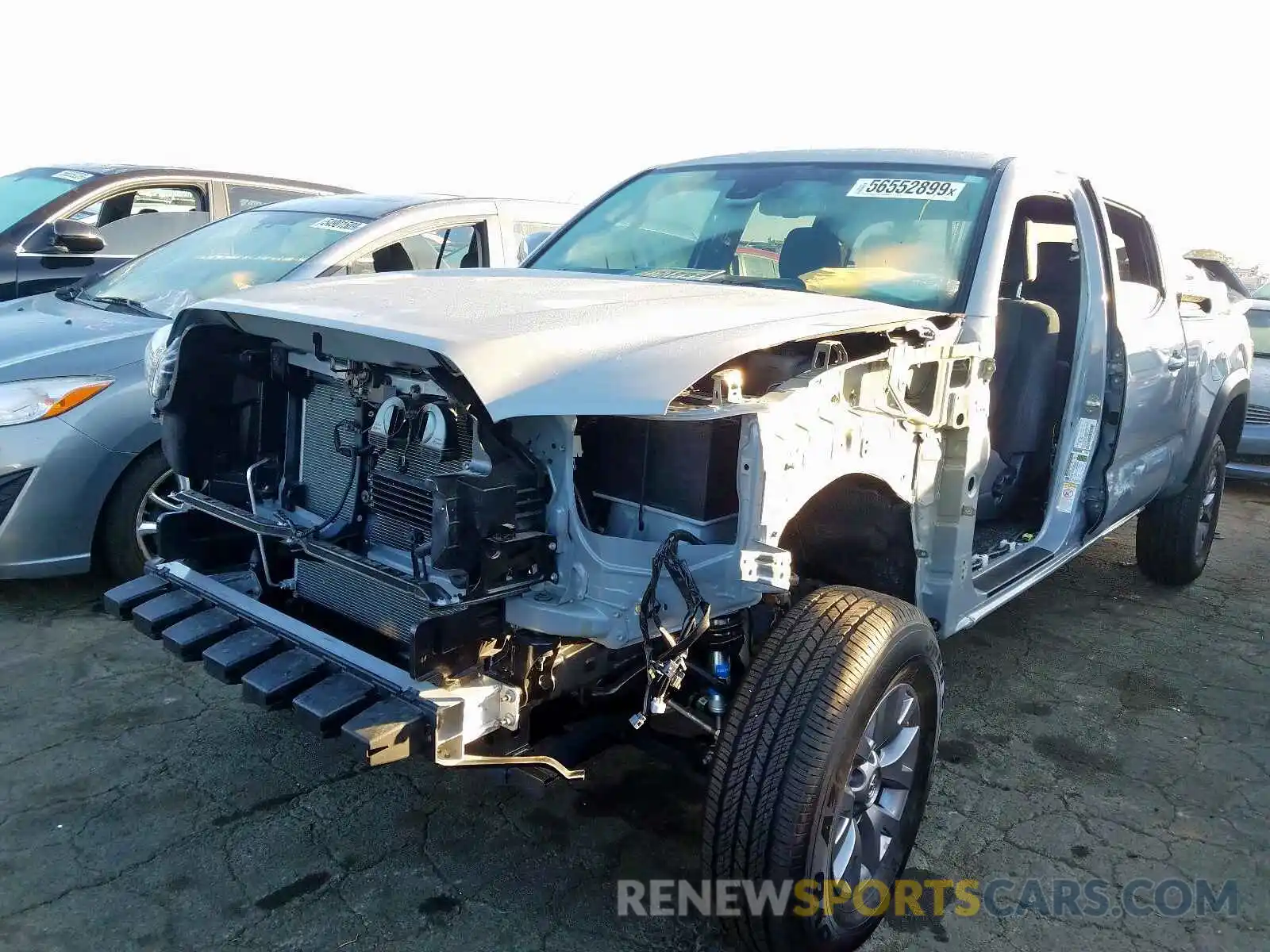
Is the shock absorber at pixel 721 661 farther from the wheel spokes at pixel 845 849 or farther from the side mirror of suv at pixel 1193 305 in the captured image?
the side mirror of suv at pixel 1193 305

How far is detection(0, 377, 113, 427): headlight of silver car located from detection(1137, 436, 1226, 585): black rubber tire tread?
505 centimetres

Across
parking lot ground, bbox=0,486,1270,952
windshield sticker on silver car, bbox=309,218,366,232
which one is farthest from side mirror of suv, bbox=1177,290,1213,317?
windshield sticker on silver car, bbox=309,218,366,232

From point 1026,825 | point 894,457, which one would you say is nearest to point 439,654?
point 894,457

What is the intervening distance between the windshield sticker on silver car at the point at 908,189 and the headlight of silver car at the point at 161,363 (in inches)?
90.0

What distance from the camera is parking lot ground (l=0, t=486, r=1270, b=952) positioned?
2521 mm

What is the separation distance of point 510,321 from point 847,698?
115 centimetres

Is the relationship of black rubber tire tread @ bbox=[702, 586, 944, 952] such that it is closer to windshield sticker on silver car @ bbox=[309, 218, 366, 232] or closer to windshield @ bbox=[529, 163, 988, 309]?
windshield @ bbox=[529, 163, 988, 309]

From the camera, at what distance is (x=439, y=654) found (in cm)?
222

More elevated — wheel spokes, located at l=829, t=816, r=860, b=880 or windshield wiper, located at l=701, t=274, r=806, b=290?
windshield wiper, located at l=701, t=274, r=806, b=290

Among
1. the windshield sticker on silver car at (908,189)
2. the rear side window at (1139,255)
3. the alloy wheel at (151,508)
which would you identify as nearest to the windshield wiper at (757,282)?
the windshield sticker on silver car at (908,189)

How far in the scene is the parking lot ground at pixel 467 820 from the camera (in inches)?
99.3

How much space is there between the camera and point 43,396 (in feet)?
13.2

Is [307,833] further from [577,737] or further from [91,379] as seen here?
[91,379]

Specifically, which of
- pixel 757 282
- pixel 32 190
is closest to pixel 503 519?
pixel 757 282
